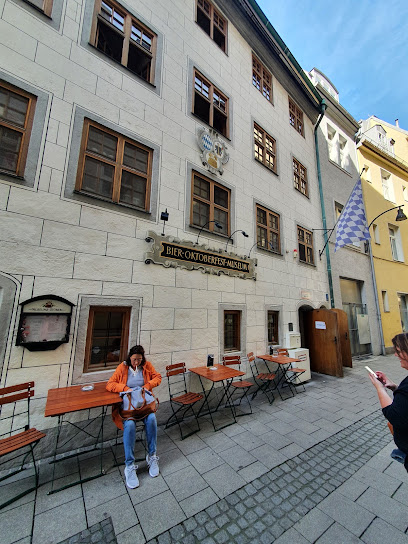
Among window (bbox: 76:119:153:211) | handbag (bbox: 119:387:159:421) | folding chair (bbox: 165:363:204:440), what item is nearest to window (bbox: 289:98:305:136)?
window (bbox: 76:119:153:211)

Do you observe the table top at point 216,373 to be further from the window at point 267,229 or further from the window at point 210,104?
the window at point 210,104

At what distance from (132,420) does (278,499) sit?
2.07m

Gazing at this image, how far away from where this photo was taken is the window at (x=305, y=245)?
9.69 metres

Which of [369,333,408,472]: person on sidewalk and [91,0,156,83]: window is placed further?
[91,0,156,83]: window

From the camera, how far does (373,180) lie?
48.3 ft

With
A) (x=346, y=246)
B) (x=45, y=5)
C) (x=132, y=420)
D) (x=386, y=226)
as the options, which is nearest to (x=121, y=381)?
(x=132, y=420)

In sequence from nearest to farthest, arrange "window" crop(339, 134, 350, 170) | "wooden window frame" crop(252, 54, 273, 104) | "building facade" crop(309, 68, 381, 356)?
1. "wooden window frame" crop(252, 54, 273, 104)
2. "building facade" crop(309, 68, 381, 356)
3. "window" crop(339, 134, 350, 170)

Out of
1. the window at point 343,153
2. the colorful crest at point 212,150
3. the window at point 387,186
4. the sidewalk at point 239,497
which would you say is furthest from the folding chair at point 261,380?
the window at point 387,186

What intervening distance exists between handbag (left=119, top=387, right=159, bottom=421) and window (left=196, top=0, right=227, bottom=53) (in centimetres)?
1028

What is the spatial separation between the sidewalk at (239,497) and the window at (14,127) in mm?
4607

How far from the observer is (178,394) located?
496 centimetres

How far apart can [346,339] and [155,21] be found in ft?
38.7

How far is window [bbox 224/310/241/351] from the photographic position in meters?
6.40

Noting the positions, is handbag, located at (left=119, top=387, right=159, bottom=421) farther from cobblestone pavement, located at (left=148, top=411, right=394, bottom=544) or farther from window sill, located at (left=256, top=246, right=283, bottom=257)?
window sill, located at (left=256, top=246, right=283, bottom=257)
